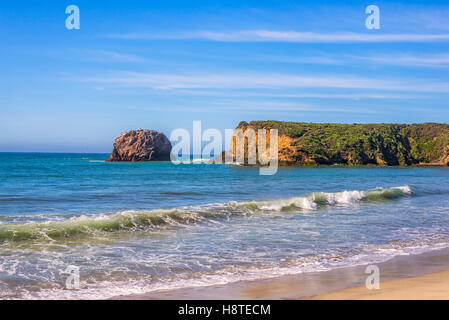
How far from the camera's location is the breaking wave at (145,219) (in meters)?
12.4

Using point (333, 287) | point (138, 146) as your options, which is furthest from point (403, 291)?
point (138, 146)

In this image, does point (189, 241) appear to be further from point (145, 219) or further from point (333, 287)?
point (333, 287)

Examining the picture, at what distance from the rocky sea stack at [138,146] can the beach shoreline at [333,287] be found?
4588 inches

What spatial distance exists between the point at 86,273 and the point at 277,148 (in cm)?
7928

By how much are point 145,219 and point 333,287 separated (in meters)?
9.37

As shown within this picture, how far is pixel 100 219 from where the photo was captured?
47.8 feet

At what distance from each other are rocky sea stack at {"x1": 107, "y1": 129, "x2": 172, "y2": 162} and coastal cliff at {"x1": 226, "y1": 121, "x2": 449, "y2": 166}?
3819 centimetres

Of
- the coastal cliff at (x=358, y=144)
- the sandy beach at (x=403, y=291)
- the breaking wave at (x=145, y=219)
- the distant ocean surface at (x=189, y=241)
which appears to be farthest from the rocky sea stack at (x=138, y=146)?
the sandy beach at (x=403, y=291)

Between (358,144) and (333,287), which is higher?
(358,144)

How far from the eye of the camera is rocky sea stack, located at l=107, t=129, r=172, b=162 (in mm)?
122688

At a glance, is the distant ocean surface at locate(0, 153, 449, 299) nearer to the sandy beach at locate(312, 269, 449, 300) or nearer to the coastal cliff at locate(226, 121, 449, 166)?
the sandy beach at locate(312, 269, 449, 300)

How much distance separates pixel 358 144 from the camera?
298ft
